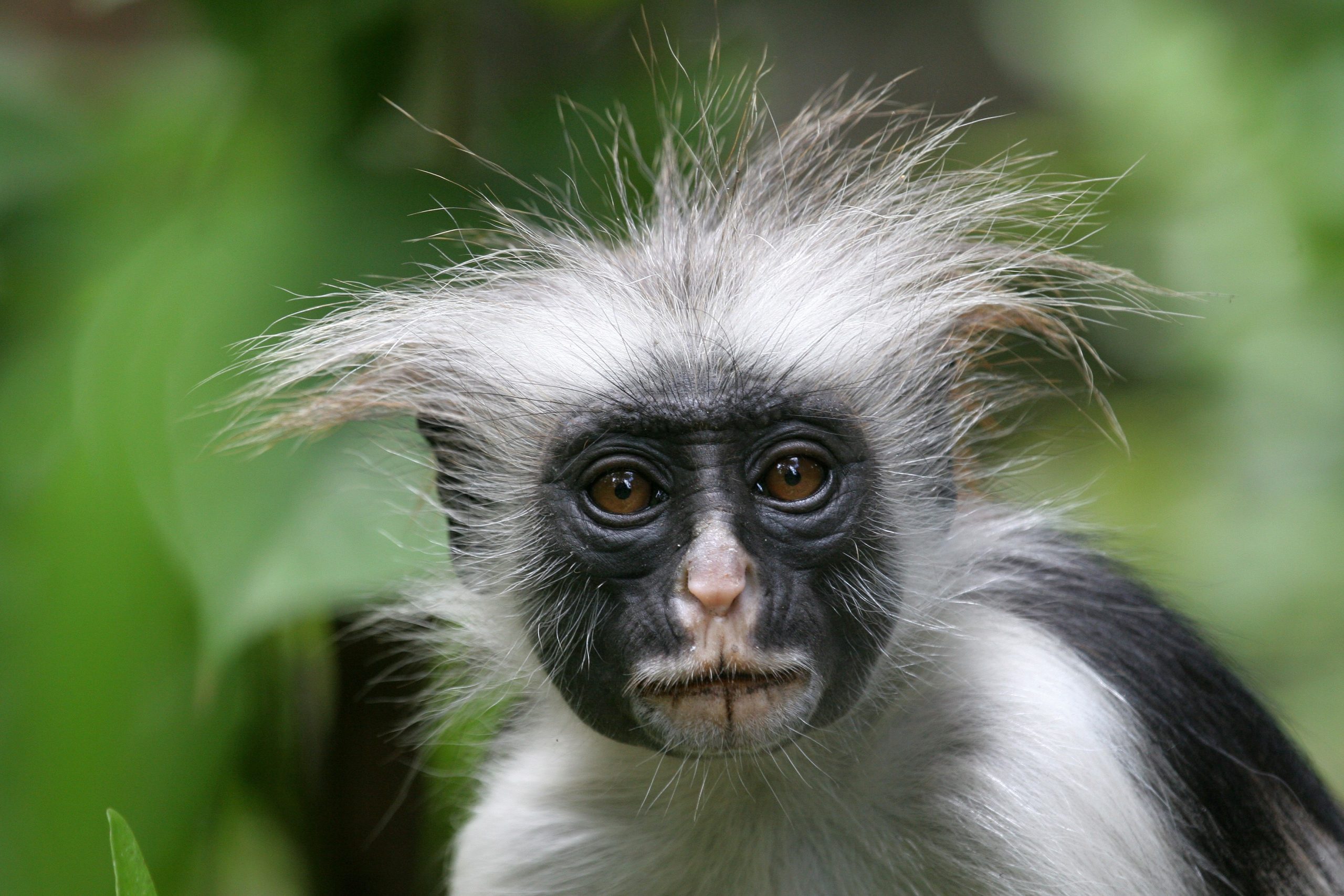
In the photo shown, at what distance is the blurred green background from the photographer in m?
3.92

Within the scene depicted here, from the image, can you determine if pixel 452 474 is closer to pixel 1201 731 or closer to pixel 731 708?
pixel 731 708

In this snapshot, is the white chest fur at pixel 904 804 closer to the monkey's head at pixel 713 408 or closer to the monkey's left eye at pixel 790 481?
the monkey's head at pixel 713 408

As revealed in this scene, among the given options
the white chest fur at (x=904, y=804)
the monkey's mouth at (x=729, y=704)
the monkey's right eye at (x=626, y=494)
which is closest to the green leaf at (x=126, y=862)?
the monkey's mouth at (x=729, y=704)

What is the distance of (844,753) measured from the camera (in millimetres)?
3182

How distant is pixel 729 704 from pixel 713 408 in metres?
0.63

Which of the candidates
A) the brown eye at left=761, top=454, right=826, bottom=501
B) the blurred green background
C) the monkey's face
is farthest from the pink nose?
the blurred green background

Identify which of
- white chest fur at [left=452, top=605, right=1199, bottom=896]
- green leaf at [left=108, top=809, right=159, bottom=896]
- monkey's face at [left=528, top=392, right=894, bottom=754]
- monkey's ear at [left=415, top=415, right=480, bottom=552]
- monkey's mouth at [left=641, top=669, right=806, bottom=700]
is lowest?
white chest fur at [left=452, top=605, right=1199, bottom=896]

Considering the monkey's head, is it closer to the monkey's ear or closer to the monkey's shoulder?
the monkey's ear

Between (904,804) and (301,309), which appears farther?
(301,309)

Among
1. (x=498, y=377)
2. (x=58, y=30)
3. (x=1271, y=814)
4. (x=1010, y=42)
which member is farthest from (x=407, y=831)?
(x=1010, y=42)

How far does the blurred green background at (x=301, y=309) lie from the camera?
12.9ft

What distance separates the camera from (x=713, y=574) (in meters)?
2.66

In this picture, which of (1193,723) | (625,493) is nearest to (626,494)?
(625,493)

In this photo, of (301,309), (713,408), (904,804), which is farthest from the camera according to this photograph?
(301,309)
